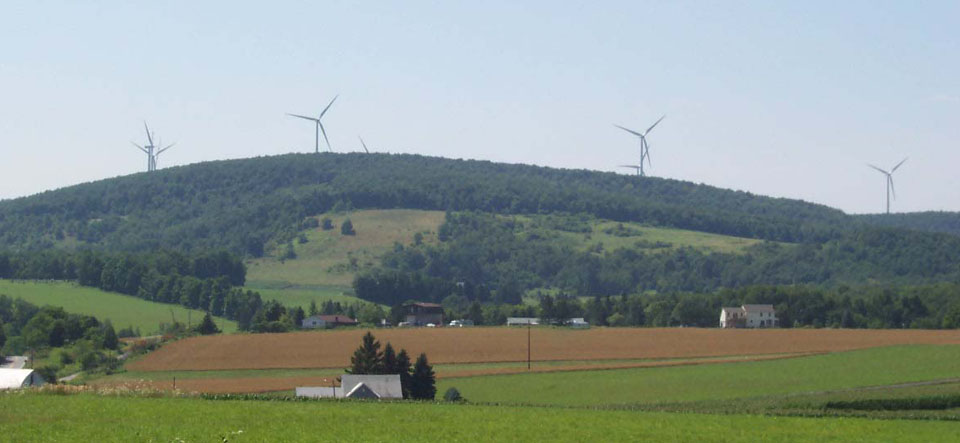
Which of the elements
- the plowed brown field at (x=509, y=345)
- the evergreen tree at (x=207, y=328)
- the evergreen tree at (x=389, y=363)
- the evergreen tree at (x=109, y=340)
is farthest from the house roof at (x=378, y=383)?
the evergreen tree at (x=207, y=328)

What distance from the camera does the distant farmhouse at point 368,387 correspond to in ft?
219

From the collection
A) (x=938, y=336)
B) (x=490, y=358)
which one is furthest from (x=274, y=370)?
(x=938, y=336)

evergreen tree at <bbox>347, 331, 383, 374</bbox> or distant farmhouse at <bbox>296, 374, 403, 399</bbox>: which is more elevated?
evergreen tree at <bbox>347, 331, 383, 374</bbox>

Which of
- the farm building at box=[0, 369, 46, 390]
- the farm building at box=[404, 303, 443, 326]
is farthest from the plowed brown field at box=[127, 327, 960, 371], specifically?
the farm building at box=[404, 303, 443, 326]

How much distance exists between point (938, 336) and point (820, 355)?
17.0 m

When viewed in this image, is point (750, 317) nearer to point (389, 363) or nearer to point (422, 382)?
point (389, 363)

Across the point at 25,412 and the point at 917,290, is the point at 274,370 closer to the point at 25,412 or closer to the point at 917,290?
the point at 25,412

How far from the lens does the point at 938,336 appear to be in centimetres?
10156

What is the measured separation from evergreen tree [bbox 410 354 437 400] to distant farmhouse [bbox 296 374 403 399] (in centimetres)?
317

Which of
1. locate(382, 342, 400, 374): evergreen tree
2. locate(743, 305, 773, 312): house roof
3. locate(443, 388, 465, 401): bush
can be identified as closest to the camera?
locate(443, 388, 465, 401): bush

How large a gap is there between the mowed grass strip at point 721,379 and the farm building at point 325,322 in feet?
193

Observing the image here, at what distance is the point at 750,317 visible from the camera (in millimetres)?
139250

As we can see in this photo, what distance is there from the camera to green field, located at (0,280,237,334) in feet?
475

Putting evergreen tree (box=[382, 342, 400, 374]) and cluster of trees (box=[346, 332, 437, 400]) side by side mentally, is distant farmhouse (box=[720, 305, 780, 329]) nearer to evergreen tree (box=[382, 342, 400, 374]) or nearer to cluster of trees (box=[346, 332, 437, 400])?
cluster of trees (box=[346, 332, 437, 400])
